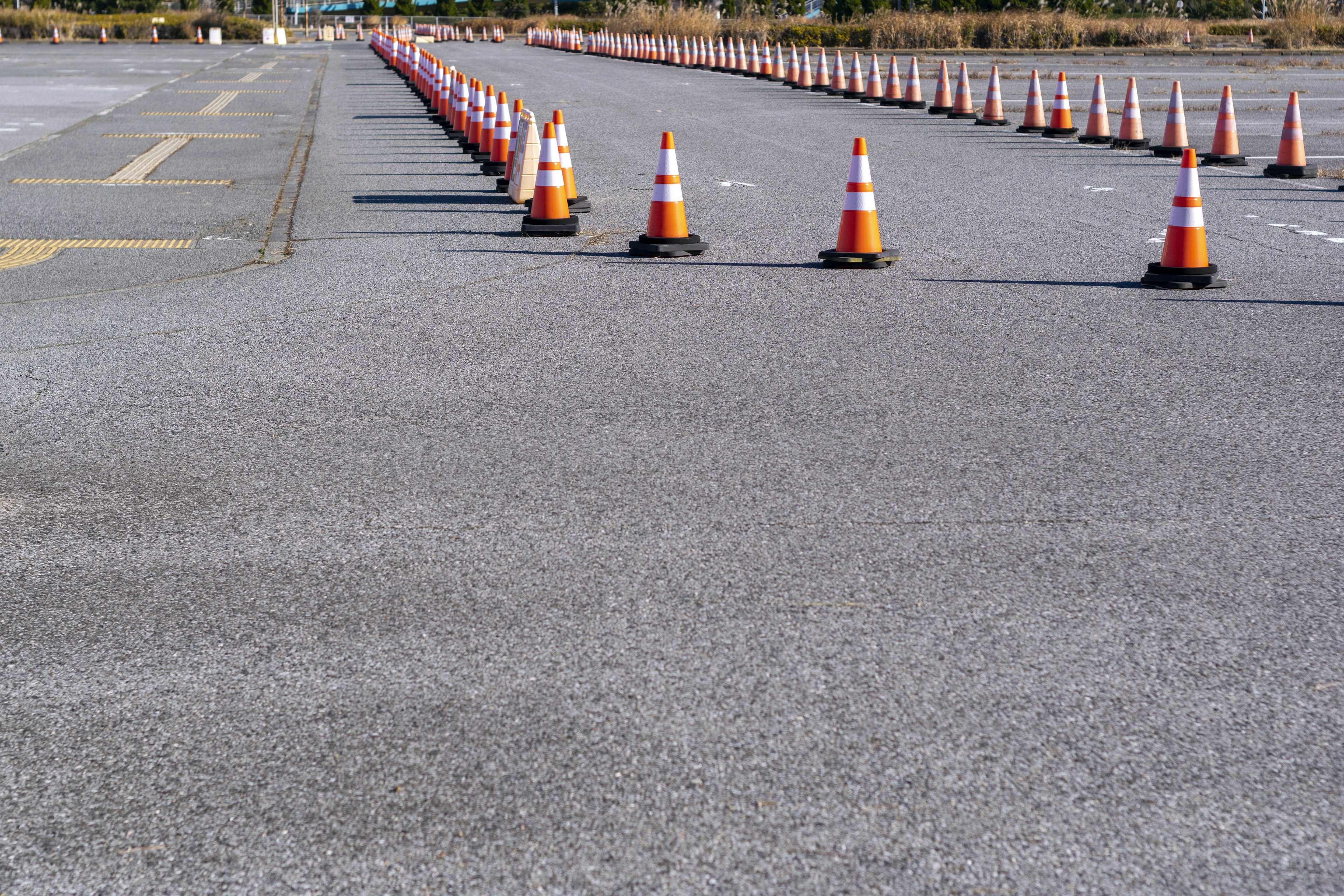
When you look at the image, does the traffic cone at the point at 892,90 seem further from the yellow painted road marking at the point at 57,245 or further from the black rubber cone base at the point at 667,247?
the yellow painted road marking at the point at 57,245

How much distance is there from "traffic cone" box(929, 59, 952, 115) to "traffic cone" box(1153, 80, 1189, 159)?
6.74 metres

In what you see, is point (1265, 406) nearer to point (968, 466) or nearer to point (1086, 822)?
point (968, 466)

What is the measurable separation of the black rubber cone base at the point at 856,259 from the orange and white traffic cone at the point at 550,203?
7.45 ft

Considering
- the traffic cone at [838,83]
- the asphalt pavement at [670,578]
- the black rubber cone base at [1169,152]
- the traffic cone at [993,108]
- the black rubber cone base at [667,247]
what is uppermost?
the traffic cone at [838,83]

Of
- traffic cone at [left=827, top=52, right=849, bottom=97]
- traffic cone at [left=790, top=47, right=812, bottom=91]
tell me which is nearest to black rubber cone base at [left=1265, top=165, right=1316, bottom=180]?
traffic cone at [left=827, top=52, right=849, bottom=97]

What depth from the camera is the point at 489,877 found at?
106 inches

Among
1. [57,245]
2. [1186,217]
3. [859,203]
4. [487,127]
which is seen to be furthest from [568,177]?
[1186,217]

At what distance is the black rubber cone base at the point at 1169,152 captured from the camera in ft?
52.2

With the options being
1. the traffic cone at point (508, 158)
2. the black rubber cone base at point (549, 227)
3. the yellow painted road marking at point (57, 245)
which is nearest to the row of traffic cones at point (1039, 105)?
the black rubber cone base at point (549, 227)

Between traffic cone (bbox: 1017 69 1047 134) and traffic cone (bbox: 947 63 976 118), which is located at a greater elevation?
traffic cone (bbox: 947 63 976 118)

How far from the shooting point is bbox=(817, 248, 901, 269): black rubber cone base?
945cm

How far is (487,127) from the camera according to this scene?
1587cm

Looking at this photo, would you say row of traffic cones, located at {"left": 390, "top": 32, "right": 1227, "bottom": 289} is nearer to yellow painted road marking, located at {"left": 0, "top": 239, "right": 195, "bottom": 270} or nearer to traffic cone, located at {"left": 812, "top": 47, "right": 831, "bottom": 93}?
yellow painted road marking, located at {"left": 0, "top": 239, "right": 195, "bottom": 270}

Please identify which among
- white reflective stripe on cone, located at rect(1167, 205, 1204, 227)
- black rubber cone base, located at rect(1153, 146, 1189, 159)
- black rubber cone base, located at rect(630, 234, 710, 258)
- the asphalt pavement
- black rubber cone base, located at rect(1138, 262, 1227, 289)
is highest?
black rubber cone base, located at rect(1153, 146, 1189, 159)
